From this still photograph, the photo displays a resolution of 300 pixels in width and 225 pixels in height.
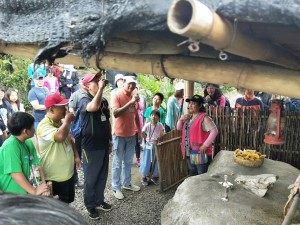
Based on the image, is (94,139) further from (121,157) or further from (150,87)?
(150,87)

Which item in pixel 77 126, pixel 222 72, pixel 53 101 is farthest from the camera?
pixel 77 126

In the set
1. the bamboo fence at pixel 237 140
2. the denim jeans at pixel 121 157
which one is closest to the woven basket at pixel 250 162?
the bamboo fence at pixel 237 140

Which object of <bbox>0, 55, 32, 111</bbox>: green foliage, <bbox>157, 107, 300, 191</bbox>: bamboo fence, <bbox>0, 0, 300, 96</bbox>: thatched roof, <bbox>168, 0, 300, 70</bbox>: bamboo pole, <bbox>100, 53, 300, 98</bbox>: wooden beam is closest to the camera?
<bbox>168, 0, 300, 70</bbox>: bamboo pole

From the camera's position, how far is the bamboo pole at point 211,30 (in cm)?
120

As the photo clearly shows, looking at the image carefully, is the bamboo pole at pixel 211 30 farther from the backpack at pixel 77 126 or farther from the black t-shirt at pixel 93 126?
the backpack at pixel 77 126

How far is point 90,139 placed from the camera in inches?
181

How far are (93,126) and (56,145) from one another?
30.1 inches

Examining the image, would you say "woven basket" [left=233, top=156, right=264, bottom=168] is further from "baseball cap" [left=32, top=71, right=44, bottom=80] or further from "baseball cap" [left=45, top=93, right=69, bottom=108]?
"baseball cap" [left=32, top=71, right=44, bottom=80]

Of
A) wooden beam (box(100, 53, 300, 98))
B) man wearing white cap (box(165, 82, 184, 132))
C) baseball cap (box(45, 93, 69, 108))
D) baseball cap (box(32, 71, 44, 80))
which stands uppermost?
wooden beam (box(100, 53, 300, 98))

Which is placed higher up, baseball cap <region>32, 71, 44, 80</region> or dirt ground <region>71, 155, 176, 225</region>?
baseball cap <region>32, 71, 44, 80</region>

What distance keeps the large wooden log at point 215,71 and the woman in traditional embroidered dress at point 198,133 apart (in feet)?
9.76

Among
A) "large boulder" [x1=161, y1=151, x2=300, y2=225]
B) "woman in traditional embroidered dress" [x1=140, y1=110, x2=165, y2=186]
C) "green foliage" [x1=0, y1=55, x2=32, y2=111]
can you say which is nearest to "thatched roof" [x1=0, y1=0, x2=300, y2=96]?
"large boulder" [x1=161, y1=151, x2=300, y2=225]

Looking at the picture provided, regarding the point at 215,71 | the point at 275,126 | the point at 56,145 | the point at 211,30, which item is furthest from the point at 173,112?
the point at 211,30

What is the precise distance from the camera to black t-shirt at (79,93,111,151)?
4562mm
